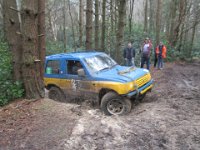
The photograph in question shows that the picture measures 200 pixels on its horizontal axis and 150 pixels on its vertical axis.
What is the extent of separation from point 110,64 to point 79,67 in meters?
1.30

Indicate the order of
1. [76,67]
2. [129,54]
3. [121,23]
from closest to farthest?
[76,67] < [121,23] < [129,54]

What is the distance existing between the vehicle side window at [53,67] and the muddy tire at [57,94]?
67 cm

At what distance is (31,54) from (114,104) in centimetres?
304

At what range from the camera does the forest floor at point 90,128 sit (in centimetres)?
402

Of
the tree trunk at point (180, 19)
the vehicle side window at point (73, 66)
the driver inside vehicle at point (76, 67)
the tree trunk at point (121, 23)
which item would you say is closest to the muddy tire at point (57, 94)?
the vehicle side window at point (73, 66)

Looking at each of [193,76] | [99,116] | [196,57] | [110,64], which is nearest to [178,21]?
[196,57]

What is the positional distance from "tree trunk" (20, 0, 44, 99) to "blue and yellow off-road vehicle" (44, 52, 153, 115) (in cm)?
159

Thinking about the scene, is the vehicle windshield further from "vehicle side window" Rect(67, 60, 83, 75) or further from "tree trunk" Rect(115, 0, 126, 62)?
"tree trunk" Rect(115, 0, 126, 62)

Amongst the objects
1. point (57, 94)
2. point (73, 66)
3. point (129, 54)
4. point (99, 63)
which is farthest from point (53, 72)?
point (129, 54)

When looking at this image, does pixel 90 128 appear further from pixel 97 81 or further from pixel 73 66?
pixel 73 66

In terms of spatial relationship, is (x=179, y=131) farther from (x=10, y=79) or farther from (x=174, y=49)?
(x=174, y=49)

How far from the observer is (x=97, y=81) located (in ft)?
23.5

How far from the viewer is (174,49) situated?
19.0 meters

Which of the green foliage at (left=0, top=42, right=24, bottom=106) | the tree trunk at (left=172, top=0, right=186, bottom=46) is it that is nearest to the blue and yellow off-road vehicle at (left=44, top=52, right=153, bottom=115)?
the green foliage at (left=0, top=42, right=24, bottom=106)
